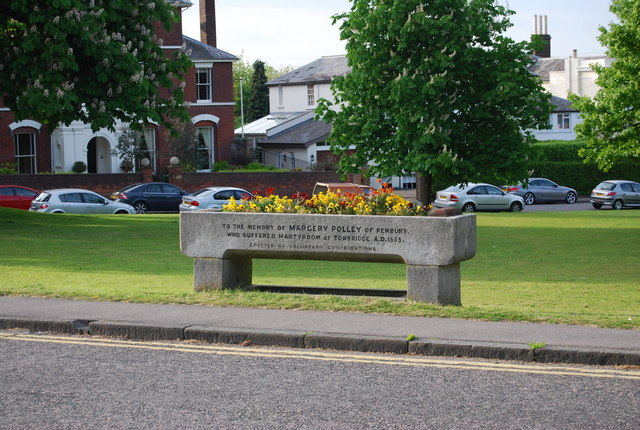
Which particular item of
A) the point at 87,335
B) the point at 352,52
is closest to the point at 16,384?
the point at 87,335

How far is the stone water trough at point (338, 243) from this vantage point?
35.3ft

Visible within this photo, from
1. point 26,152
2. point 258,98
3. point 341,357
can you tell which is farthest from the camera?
point 258,98

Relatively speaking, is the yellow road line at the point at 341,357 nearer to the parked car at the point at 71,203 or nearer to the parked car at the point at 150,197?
the parked car at the point at 71,203

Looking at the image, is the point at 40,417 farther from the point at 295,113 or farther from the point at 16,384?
the point at 295,113

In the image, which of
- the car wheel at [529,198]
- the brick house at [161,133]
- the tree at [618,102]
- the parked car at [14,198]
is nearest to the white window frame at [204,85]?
the brick house at [161,133]

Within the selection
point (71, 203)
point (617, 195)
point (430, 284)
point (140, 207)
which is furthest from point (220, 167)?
point (430, 284)

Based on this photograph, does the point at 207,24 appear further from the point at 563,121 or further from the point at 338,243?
the point at 338,243

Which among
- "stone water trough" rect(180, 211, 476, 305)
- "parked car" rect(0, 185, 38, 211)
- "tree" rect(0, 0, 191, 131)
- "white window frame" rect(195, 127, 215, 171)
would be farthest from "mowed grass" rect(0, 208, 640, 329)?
"white window frame" rect(195, 127, 215, 171)

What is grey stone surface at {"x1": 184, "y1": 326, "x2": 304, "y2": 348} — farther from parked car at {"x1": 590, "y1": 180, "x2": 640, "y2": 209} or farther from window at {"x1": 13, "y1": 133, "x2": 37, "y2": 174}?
window at {"x1": 13, "y1": 133, "x2": 37, "y2": 174}

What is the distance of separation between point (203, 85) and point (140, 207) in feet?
51.6

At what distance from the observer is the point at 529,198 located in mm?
50281

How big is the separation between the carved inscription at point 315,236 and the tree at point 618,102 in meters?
22.4

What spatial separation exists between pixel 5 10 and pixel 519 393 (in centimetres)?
2110

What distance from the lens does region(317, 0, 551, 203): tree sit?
1202 inches
